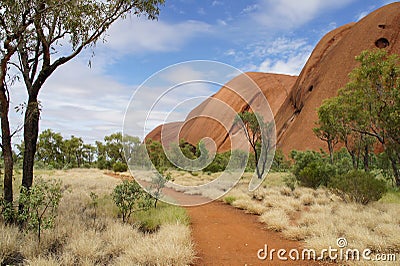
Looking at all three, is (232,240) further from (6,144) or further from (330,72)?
(330,72)

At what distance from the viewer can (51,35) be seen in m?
7.37

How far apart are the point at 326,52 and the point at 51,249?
56.3 m

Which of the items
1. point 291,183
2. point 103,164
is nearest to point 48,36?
point 291,183

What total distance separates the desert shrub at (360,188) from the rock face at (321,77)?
78.6 ft

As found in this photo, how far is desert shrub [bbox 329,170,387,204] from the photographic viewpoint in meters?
9.76

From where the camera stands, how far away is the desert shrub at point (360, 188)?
Result: 32.0 ft

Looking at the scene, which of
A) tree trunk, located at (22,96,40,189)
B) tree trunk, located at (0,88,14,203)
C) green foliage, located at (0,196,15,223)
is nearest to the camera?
green foliage, located at (0,196,15,223)

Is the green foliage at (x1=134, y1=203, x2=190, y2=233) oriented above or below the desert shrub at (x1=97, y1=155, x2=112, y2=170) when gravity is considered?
above

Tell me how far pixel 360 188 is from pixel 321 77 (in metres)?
40.5

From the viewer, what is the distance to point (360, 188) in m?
9.73

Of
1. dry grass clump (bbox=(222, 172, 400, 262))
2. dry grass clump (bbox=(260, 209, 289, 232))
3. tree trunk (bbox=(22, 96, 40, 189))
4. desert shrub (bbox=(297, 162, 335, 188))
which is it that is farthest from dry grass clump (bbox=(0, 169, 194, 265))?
desert shrub (bbox=(297, 162, 335, 188))

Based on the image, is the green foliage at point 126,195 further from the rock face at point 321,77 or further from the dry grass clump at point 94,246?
the rock face at point 321,77

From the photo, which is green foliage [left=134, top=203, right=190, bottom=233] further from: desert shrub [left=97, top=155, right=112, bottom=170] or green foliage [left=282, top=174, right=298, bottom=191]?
desert shrub [left=97, top=155, right=112, bottom=170]

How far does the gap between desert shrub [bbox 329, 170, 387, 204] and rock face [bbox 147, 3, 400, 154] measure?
78.6 feet
